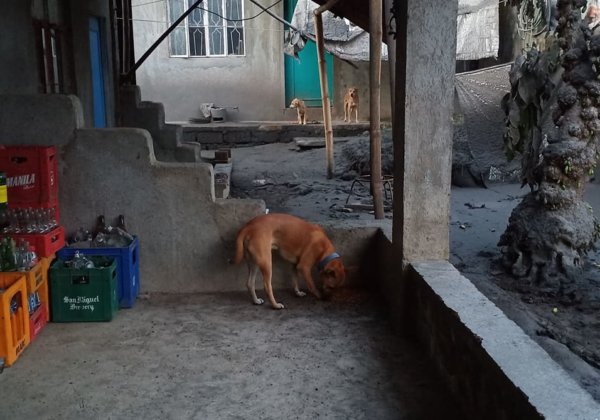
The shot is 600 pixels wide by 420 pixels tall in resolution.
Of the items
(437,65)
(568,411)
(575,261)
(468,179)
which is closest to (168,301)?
(437,65)

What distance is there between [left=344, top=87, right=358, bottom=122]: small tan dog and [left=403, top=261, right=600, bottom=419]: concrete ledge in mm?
13665

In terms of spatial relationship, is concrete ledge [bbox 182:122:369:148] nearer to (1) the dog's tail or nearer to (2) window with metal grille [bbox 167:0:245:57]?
(2) window with metal grille [bbox 167:0:245:57]

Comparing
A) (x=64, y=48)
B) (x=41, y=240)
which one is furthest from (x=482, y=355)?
(x=64, y=48)

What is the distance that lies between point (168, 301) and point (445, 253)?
2368mm

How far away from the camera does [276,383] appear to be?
12.4 ft

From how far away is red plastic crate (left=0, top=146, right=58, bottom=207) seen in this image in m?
4.71

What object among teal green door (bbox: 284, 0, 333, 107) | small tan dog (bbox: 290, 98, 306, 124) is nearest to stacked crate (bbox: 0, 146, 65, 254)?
small tan dog (bbox: 290, 98, 306, 124)

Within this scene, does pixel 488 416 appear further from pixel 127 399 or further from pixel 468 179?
pixel 468 179

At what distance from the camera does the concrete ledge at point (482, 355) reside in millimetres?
2477

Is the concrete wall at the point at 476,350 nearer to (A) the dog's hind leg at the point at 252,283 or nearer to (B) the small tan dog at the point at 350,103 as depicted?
(A) the dog's hind leg at the point at 252,283

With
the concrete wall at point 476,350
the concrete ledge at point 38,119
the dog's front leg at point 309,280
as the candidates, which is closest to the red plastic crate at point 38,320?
the concrete ledge at point 38,119

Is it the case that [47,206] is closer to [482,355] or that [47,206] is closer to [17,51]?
[17,51]

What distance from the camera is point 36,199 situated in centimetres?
484

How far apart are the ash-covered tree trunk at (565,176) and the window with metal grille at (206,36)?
1275cm
